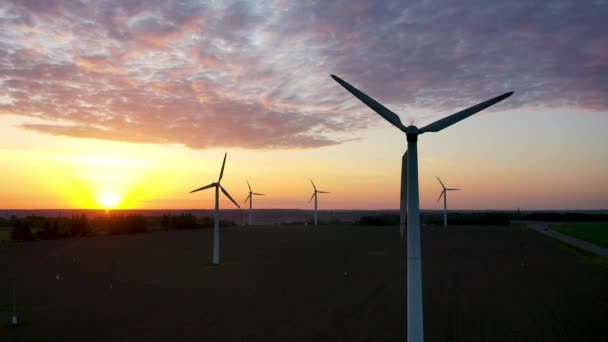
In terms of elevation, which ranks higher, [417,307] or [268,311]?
[417,307]

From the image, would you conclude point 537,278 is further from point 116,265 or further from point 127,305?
point 116,265

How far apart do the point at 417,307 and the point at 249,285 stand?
2313 centimetres

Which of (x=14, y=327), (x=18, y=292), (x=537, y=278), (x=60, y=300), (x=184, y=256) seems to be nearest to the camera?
(x=14, y=327)

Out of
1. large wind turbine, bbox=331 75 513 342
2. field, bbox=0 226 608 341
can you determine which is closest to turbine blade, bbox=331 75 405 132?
large wind turbine, bbox=331 75 513 342

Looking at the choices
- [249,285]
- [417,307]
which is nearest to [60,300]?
[249,285]

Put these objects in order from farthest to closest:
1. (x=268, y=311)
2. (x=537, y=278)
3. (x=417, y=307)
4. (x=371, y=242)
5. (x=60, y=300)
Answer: (x=371, y=242), (x=537, y=278), (x=60, y=300), (x=268, y=311), (x=417, y=307)

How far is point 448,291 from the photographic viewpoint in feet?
124

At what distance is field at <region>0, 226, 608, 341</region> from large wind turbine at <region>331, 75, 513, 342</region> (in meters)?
5.65

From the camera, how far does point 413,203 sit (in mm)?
21156

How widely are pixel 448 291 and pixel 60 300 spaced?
28.2 m

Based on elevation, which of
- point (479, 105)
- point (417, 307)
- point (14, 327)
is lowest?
point (14, 327)

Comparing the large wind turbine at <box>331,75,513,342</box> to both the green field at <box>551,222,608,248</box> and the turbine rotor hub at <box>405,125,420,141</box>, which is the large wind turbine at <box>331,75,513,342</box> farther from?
the green field at <box>551,222,608,248</box>

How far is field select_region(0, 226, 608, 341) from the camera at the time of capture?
88.9 ft

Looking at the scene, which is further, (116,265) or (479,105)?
(116,265)
